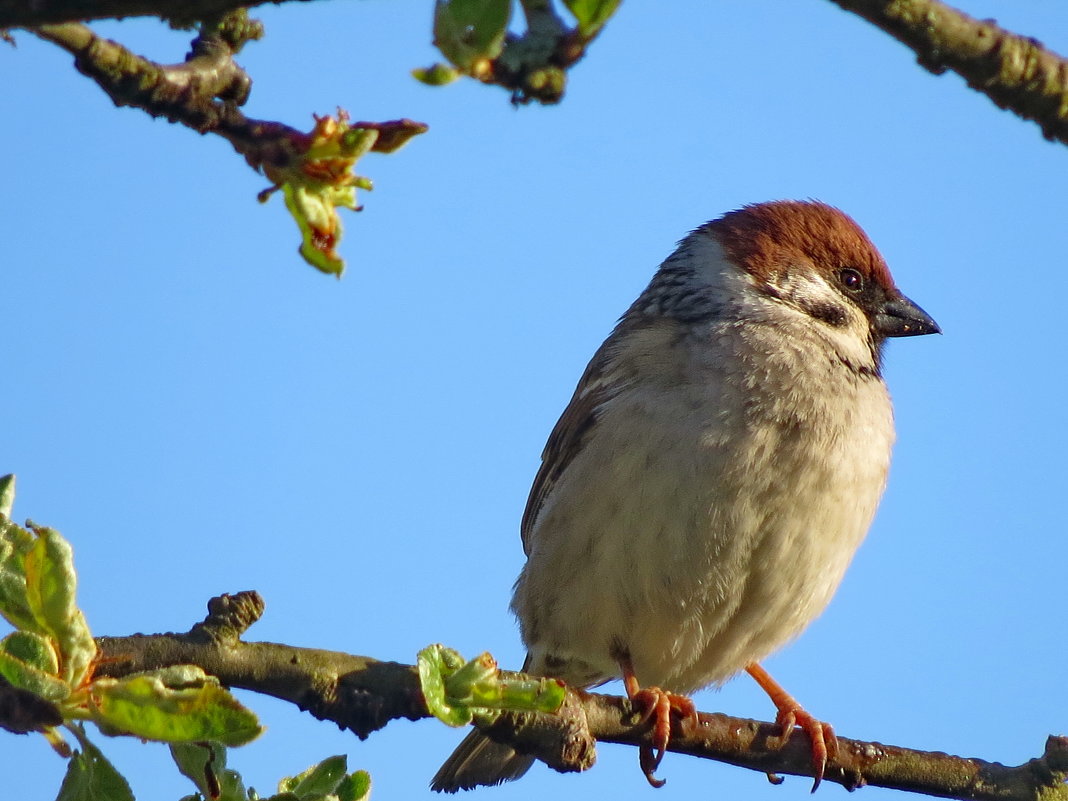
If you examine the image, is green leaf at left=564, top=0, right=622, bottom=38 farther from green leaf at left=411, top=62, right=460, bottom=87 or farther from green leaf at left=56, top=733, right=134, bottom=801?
green leaf at left=56, top=733, right=134, bottom=801

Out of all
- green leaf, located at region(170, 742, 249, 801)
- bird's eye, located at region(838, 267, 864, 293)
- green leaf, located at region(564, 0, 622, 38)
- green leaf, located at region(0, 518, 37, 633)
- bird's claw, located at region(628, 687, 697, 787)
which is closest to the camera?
green leaf, located at region(564, 0, 622, 38)

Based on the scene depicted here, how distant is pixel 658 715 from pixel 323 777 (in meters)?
1.71

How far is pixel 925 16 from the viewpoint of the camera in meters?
1.61

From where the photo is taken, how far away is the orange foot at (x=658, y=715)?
151 inches

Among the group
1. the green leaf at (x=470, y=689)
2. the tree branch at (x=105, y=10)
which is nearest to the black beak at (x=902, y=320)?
the green leaf at (x=470, y=689)

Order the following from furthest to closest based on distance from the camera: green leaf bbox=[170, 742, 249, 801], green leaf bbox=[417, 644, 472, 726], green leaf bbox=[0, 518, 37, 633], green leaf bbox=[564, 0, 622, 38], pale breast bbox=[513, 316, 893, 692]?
pale breast bbox=[513, 316, 893, 692]
green leaf bbox=[417, 644, 472, 726]
green leaf bbox=[170, 742, 249, 801]
green leaf bbox=[0, 518, 37, 633]
green leaf bbox=[564, 0, 622, 38]

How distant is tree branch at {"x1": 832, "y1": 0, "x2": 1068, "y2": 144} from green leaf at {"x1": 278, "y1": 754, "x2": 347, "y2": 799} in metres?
1.70

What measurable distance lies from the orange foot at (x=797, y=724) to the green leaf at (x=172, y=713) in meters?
2.20

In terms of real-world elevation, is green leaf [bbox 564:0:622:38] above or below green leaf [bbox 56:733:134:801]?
above

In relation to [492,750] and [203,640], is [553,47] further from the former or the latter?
[492,750]

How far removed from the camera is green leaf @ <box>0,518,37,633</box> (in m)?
2.10

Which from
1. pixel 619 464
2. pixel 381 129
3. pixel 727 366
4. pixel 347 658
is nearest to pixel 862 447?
pixel 727 366

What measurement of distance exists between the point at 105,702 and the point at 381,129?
98cm

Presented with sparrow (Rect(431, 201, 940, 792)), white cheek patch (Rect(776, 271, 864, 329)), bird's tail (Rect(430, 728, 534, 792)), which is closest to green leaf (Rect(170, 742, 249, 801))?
sparrow (Rect(431, 201, 940, 792))
